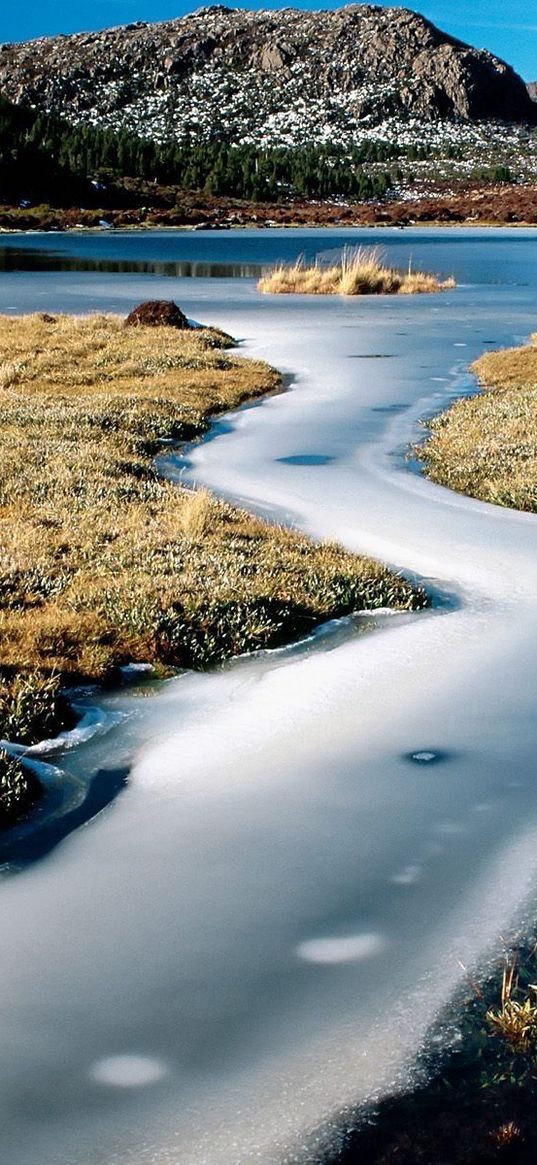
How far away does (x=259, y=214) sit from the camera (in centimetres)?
13175

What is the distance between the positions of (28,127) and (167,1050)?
18926 cm

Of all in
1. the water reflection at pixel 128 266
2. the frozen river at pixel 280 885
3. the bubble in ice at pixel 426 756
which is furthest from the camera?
the water reflection at pixel 128 266

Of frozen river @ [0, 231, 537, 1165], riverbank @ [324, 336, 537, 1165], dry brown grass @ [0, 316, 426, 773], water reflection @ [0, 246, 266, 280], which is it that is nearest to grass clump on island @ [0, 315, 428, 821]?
dry brown grass @ [0, 316, 426, 773]

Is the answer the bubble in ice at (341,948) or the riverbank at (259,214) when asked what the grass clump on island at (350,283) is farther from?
the riverbank at (259,214)

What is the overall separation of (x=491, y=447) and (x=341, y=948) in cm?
1167

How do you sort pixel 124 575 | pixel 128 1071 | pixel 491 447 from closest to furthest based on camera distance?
pixel 128 1071
pixel 124 575
pixel 491 447

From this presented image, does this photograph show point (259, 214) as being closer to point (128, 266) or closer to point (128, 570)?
point (128, 266)

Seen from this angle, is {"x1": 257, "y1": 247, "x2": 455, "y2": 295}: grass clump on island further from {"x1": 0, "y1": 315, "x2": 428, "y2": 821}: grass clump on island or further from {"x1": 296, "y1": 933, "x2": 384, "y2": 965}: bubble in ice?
{"x1": 296, "y1": 933, "x2": 384, "y2": 965}: bubble in ice

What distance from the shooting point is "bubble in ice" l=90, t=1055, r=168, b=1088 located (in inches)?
158

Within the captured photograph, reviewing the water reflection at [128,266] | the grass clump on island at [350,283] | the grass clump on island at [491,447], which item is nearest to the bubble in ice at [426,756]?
the grass clump on island at [491,447]

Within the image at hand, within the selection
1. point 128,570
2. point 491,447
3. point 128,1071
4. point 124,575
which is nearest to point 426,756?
point 128,1071

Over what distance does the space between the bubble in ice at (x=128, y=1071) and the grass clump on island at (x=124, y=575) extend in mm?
2087

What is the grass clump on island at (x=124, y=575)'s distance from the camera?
788 centimetres

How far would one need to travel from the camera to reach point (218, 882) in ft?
17.6
